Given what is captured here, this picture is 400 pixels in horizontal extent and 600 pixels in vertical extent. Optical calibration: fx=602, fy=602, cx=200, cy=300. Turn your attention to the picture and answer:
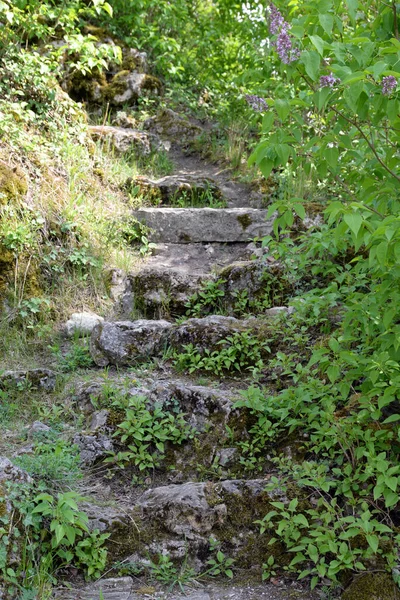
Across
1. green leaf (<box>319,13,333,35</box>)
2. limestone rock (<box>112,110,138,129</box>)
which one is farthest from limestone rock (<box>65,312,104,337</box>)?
limestone rock (<box>112,110,138,129</box>)

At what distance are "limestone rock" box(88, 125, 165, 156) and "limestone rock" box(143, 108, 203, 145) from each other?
0.50 m

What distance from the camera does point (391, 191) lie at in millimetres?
2732

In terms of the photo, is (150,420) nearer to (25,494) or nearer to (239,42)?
(25,494)

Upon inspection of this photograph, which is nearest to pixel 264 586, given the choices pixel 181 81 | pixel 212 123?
pixel 212 123

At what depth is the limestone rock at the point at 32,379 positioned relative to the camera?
4078 mm

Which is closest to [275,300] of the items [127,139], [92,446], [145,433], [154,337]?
[154,337]

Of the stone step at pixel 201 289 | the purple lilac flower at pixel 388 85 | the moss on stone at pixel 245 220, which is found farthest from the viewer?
the moss on stone at pixel 245 220

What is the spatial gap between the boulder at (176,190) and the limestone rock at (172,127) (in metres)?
1.46

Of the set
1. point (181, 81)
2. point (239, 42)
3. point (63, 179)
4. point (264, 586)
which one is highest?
point (239, 42)

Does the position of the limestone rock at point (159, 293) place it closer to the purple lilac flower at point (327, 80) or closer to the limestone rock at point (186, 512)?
the limestone rock at point (186, 512)

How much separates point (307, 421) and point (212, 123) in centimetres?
606

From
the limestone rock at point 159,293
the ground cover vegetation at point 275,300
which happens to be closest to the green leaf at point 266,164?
the ground cover vegetation at point 275,300

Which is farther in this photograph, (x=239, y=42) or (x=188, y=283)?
(x=239, y=42)

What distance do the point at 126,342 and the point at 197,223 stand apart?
1.96 metres
